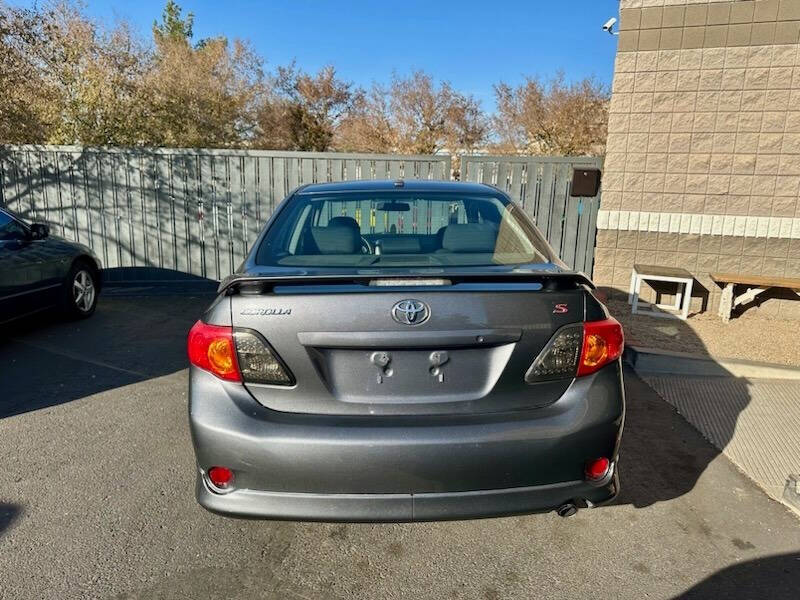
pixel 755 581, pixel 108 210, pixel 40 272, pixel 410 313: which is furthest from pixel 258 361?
pixel 108 210

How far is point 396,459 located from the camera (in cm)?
204

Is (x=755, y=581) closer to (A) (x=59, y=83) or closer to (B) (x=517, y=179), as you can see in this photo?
(B) (x=517, y=179)

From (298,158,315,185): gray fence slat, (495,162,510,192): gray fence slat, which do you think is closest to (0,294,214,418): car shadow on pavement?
(298,158,315,185): gray fence slat

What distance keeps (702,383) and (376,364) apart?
12.9 feet

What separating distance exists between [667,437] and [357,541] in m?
2.34

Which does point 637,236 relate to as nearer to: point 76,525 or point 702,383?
point 702,383

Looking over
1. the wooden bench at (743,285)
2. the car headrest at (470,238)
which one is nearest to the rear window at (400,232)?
the car headrest at (470,238)

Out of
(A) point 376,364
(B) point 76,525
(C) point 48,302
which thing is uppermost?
(A) point 376,364

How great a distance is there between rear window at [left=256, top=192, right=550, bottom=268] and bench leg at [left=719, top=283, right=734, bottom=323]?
485cm

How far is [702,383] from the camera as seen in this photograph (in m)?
4.89

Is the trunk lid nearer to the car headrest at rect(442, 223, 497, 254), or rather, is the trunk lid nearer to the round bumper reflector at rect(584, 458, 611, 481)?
the round bumper reflector at rect(584, 458, 611, 481)

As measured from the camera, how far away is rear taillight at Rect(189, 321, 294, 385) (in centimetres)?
213

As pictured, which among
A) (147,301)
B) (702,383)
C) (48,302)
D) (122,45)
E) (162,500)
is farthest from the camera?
(122,45)

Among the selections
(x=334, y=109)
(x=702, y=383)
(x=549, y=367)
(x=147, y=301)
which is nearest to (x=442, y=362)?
(x=549, y=367)
